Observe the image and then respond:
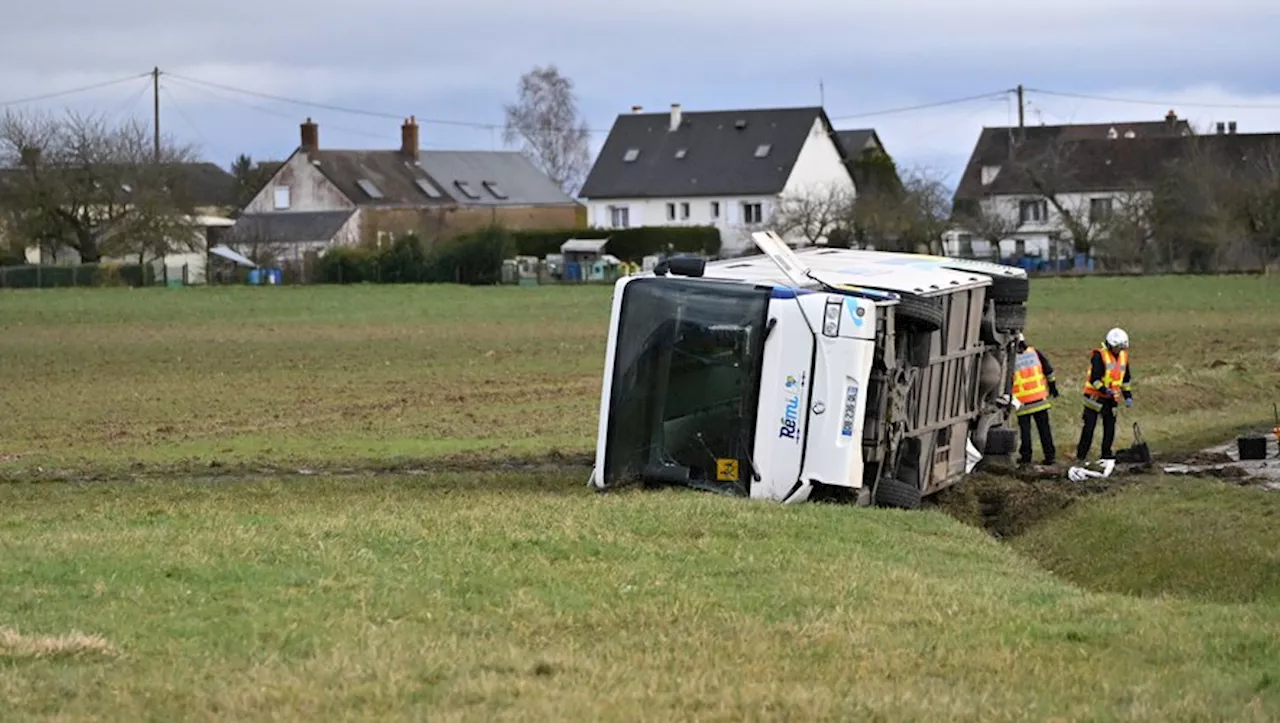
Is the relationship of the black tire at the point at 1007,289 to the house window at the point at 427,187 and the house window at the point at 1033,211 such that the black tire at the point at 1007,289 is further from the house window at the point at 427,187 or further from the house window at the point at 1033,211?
the house window at the point at 427,187

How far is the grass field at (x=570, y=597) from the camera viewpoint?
810 centimetres

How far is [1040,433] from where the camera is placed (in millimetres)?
21422

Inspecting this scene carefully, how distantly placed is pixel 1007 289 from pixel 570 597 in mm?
10969

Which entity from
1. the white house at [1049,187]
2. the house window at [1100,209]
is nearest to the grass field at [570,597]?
the house window at [1100,209]

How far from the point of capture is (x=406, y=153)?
11975cm

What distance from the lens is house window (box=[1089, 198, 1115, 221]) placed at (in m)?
90.1

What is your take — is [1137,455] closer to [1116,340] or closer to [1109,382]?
[1109,382]

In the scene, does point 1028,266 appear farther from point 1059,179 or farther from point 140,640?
point 140,640

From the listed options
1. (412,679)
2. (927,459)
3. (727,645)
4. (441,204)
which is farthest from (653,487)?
(441,204)

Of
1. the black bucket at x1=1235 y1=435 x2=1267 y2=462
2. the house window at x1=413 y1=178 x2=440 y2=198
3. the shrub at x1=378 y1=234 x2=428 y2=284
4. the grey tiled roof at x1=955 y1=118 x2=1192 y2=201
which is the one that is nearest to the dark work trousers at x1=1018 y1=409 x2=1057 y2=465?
the black bucket at x1=1235 y1=435 x2=1267 y2=462

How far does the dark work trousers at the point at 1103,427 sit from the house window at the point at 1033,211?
83596 millimetres

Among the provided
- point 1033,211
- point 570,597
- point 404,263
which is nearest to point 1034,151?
point 1033,211

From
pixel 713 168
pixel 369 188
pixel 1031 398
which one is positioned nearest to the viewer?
pixel 1031 398

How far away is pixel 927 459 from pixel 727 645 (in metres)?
8.77
